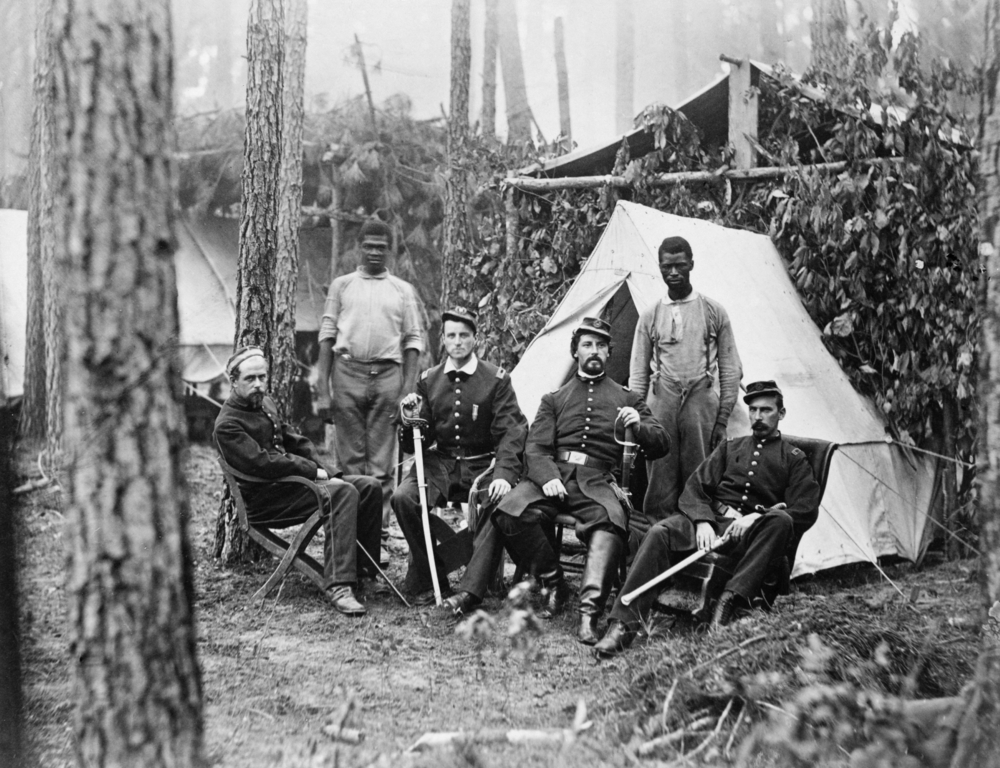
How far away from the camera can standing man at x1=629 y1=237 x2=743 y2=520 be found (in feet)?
17.5

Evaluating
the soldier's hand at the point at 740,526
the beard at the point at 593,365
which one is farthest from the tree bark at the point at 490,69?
the soldier's hand at the point at 740,526

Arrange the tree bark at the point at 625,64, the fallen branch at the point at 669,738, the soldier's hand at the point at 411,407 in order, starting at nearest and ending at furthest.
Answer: the fallen branch at the point at 669,738
the soldier's hand at the point at 411,407
the tree bark at the point at 625,64

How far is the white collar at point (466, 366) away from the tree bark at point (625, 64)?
15.9 m

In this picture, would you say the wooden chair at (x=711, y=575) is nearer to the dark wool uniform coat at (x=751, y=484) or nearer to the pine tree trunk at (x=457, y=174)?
the dark wool uniform coat at (x=751, y=484)

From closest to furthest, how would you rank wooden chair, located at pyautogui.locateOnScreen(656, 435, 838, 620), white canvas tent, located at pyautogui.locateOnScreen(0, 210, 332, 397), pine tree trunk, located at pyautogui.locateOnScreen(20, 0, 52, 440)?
wooden chair, located at pyautogui.locateOnScreen(656, 435, 838, 620) < pine tree trunk, located at pyautogui.locateOnScreen(20, 0, 52, 440) < white canvas tent, located at pyautogui.locateOnScreen(0, 210, 332, 397)

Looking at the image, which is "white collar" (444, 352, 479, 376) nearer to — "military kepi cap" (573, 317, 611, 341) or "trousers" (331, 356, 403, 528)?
"military kepi cap" (573, 317, 611, 341)

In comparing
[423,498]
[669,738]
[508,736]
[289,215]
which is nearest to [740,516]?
[423,498]

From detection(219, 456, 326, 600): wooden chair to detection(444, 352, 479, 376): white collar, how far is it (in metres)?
1.01

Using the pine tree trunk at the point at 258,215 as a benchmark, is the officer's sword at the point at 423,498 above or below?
below

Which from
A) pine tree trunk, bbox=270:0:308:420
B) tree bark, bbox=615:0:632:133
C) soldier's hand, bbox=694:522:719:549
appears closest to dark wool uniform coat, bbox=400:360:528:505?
pine tree trunk, bbox=270:0:308:420

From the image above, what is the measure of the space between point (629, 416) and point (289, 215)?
3.33 meters

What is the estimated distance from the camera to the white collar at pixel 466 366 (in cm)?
530

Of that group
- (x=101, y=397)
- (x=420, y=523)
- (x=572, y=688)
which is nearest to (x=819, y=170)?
(x=420, y=523)

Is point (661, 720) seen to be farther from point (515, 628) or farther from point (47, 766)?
point (47, 766)
